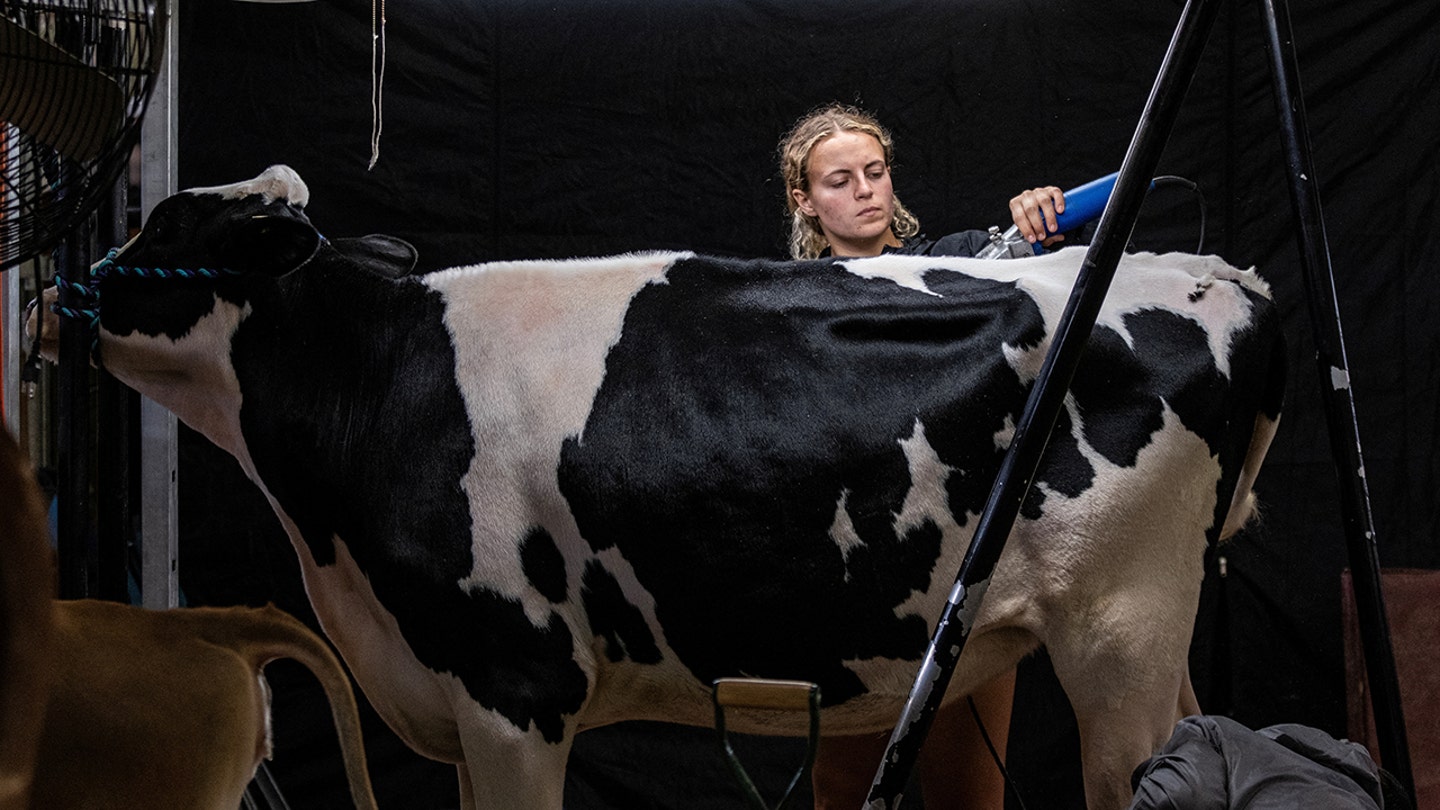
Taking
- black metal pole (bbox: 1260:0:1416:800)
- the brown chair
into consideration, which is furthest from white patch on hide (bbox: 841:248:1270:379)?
the brown chair

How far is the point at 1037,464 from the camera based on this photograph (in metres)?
1.40

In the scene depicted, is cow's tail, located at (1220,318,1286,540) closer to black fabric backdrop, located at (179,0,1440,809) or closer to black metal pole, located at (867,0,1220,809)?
black metal pole, located at (867,0,1220,809)

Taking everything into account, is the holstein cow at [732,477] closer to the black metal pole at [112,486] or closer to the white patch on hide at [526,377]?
the white patch on hide at [526,377]

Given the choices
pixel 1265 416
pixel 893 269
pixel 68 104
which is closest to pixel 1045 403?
pixel 893 269

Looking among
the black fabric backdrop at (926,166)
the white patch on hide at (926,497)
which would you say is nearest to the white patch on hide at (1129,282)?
the white patch on hide at (926,497)

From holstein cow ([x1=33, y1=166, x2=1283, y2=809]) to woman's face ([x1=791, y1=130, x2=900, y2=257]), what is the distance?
2.19 feet

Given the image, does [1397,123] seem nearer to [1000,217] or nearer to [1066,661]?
[1000,217]

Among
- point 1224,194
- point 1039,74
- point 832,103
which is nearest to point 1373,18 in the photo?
point 1224,194

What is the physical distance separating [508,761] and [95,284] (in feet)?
3.43

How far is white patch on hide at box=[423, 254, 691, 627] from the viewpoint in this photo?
1.81 meters

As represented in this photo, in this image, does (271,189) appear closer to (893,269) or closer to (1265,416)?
(893,269)

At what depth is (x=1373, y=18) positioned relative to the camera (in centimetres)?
321

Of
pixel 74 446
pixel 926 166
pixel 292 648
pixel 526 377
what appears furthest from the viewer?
pixel 926 166

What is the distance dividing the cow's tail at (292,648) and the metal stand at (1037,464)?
78 centimetres
